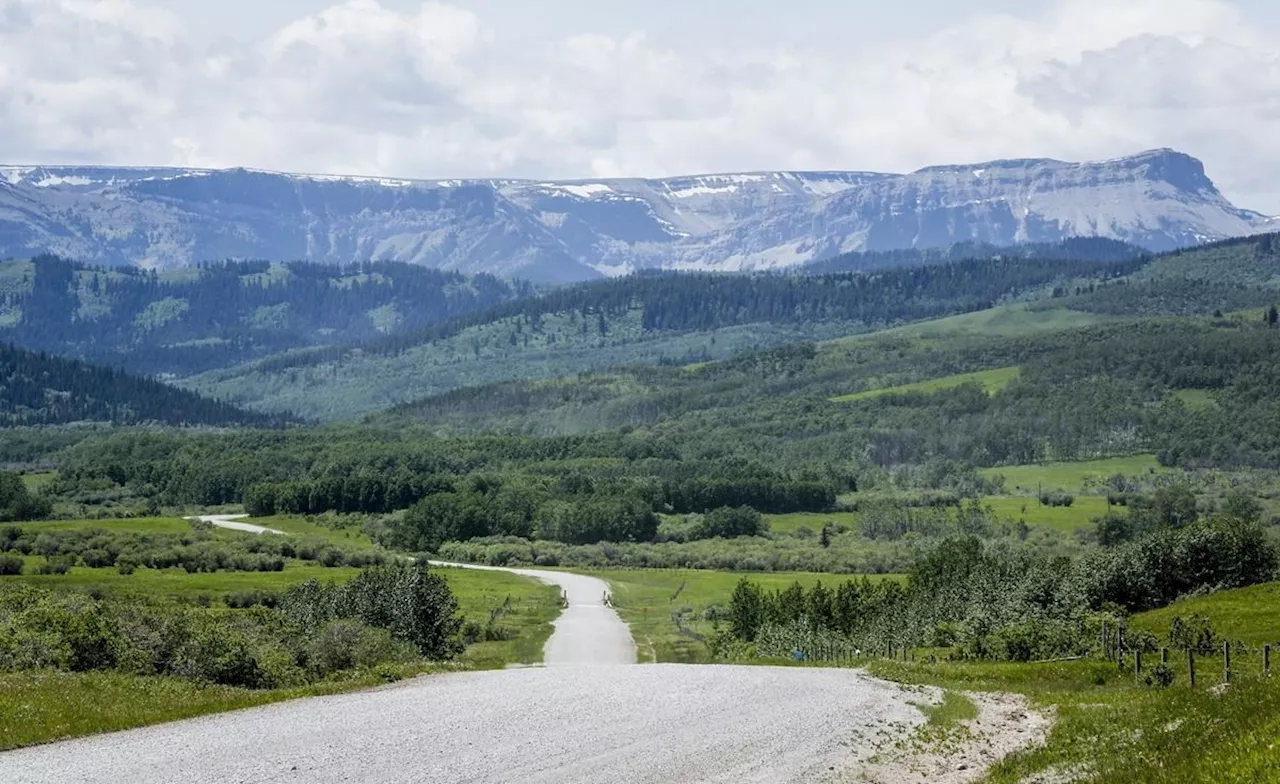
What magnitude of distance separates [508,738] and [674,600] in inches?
4449

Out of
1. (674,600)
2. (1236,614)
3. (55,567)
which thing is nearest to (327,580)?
(55,567)

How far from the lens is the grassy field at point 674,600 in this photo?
108 meters

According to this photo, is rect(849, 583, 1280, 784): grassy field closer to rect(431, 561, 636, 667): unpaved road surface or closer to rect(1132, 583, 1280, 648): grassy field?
rect(1132, 583, 1280, 648): grassy field

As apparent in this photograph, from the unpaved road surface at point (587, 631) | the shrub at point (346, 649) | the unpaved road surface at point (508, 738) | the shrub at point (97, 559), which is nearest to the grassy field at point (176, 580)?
the shrub at point (97, 559)

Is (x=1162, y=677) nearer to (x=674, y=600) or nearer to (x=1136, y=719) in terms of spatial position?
(x=1136, y=719)

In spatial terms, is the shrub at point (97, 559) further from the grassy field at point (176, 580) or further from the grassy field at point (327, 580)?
the grassy field at point (327, 580)

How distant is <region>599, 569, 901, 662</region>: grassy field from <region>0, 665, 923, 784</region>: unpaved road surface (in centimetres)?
4949

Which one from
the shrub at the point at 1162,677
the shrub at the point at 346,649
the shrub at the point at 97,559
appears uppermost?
the shrub at the point at 1162,677

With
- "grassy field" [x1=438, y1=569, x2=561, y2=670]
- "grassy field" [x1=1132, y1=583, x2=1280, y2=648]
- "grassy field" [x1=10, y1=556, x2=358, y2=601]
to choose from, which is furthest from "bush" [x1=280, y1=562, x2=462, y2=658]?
"grassy field" [x1=1132, y1=583, x2=1280, y2=648]

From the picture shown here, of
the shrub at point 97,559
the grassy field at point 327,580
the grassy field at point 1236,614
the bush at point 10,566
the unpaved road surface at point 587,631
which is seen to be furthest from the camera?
the shrub at point 97,559

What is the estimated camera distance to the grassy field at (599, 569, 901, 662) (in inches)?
4257

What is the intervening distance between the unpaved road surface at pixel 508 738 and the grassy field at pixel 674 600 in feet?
162

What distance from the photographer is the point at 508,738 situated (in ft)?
123

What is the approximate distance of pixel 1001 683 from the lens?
58.0 m
